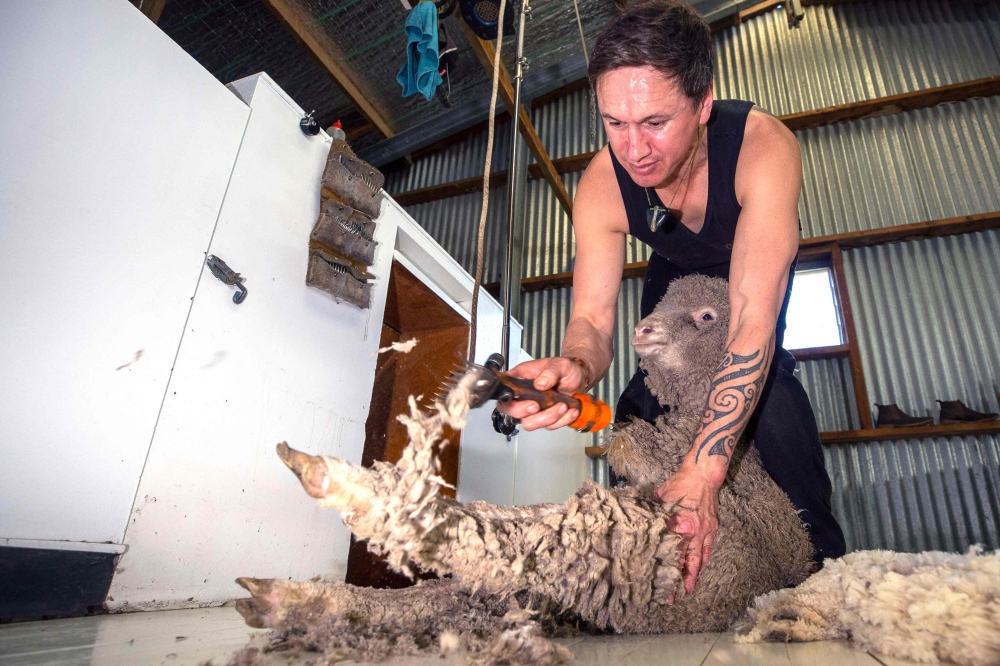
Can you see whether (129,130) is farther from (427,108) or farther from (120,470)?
(427,108)

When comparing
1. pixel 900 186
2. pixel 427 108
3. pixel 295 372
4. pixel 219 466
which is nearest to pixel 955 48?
pixel 900 186

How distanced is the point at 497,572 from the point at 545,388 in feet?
1.56

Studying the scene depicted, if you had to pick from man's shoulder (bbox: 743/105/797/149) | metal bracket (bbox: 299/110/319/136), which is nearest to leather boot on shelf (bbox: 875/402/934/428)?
man's shoulder (bbox: 743/105/797/149)

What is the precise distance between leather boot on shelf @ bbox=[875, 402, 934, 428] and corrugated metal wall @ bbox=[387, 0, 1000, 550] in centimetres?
23

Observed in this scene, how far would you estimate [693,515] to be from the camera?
111 centimetres

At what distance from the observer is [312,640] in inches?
29.3

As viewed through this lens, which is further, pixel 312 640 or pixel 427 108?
pixel 427 108

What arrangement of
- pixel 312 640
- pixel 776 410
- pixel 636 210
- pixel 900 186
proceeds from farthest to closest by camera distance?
pixel 900 186, pixel 636 210, pixel 776 410, pixel 312 640

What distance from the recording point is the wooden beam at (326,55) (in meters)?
4.51

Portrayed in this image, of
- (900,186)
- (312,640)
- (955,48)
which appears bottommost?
(312,640)

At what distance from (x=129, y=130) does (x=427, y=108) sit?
5.51 metres

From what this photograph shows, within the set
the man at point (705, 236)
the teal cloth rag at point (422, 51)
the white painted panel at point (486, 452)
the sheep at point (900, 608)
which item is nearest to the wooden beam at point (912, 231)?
the white painted panel at point (486, 452)

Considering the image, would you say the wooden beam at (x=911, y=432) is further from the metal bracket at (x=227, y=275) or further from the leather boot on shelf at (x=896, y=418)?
the metal bracket at (x=227, y=275)

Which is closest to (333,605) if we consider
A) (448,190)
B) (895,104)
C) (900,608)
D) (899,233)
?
(900,608)
